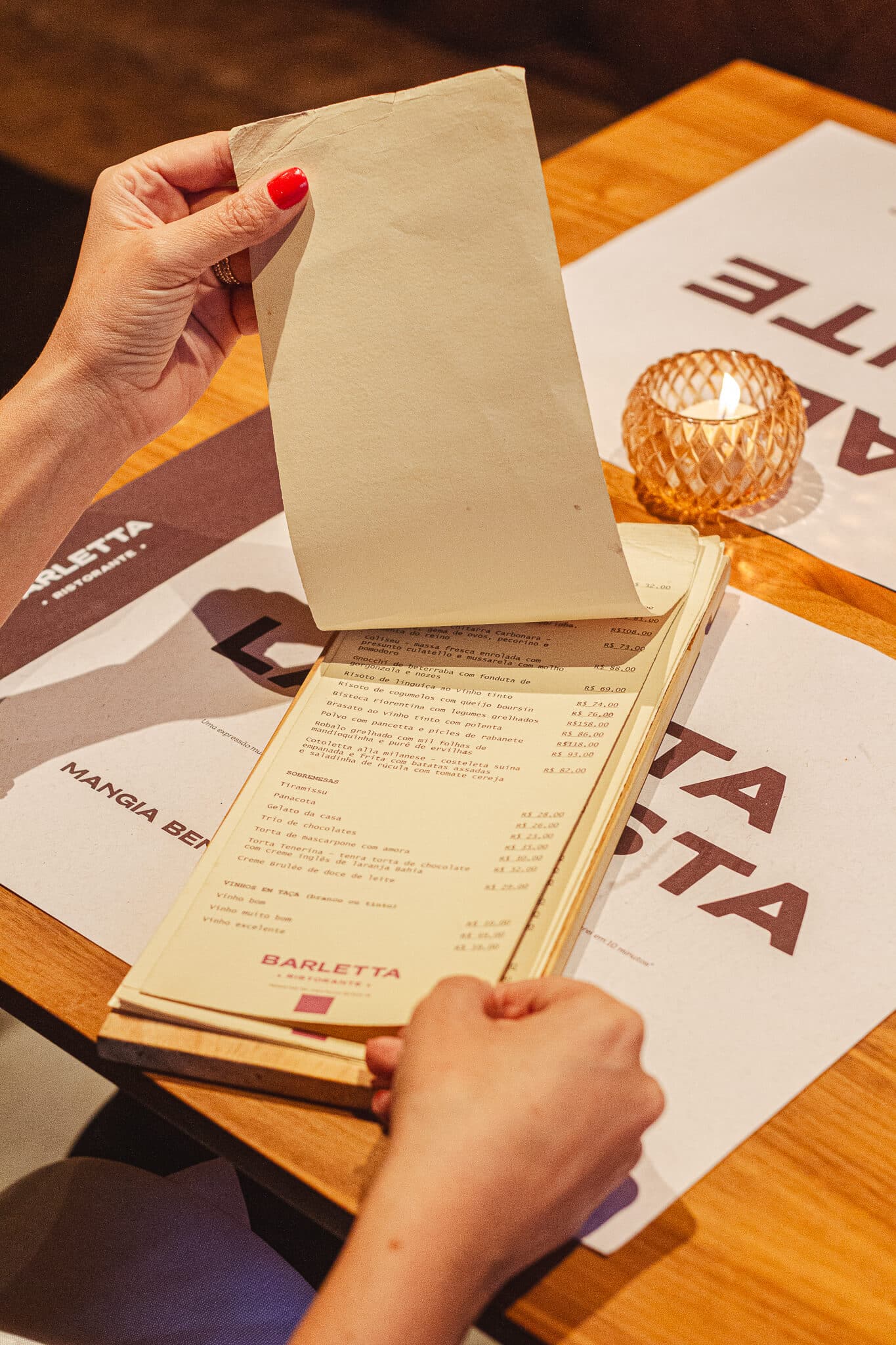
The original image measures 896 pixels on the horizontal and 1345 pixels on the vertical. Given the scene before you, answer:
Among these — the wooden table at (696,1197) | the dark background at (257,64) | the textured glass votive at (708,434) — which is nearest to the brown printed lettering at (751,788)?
the wooden table at (696,1197)

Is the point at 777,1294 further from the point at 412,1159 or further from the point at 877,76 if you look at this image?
the point at 877,76

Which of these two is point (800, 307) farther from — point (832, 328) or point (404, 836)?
point (404, 836)

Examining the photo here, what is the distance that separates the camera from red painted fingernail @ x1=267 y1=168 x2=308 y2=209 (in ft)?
2.23

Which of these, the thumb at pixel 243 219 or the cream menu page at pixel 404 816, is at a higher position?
the thumb at pixel 243 219

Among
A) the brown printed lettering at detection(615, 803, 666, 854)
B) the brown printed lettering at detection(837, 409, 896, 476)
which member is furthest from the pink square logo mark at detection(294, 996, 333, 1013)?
the brown printed lettering at detection(837, 409, 896, 476)

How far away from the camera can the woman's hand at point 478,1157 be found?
0.47 meters

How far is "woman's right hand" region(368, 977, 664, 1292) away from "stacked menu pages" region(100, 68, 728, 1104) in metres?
0.04

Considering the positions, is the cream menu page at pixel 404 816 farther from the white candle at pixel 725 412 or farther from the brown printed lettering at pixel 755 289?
the brown printed lettering at pixel 755 289

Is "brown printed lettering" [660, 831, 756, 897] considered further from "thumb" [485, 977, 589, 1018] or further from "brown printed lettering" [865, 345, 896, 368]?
"brown printed lettering" [865, 345, 896, 368]

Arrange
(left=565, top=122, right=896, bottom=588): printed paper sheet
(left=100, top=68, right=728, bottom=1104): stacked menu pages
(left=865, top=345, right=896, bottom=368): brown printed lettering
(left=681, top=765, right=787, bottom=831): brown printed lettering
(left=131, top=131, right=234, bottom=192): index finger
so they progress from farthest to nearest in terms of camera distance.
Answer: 1. (left=865, top=345, right=896, bottom=368): brown printed lettering
2. (left=565, top=122, right=896, bottom=588): printed paper sheet
3. (left=131, top=131, right=234, bottom=192): index finger
4. (left=681, top=765, right=787, bottom=831): brown printed lettering
5. (left=100, top=68, right=728, bottom=1104): stacked menu pages

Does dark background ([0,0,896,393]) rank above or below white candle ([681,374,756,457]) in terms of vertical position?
above

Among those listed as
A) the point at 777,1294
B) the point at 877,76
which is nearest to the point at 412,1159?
the point at 777,1294

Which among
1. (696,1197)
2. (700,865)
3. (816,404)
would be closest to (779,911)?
(700,865)

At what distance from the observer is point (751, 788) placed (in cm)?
69
